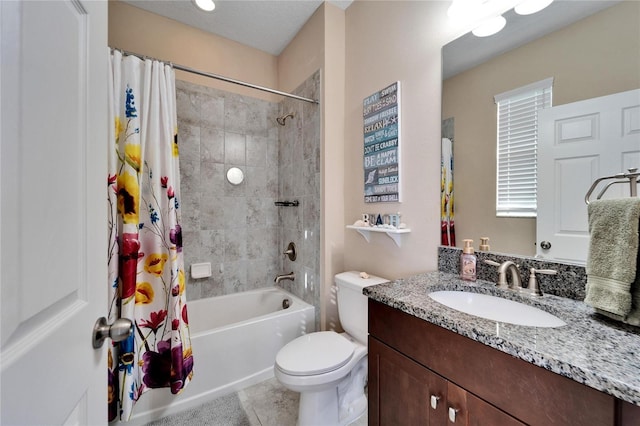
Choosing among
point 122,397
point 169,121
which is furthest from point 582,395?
point 169,121

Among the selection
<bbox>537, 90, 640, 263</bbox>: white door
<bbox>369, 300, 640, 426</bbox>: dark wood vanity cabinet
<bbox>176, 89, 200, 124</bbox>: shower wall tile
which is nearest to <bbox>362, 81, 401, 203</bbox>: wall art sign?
<bbox>537, 90, 640, 263</bbox>: white door

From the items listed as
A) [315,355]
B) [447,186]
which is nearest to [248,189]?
[315,355]

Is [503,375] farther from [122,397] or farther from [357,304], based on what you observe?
[122,397]

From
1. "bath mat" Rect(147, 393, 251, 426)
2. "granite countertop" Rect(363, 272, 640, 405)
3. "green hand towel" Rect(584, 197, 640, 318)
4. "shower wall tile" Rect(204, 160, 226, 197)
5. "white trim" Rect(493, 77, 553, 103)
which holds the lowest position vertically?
"bath mat" Rect(147, 393, 251, 426)

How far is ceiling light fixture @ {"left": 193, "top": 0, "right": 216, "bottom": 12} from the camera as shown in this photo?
73.0 inches

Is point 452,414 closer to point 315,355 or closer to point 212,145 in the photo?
point 315,355

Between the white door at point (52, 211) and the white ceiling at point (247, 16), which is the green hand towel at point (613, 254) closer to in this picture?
the white door at point (52, 211)

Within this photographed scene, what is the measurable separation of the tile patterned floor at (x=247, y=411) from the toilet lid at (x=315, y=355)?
453 millimetres

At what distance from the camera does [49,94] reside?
44 centimetres

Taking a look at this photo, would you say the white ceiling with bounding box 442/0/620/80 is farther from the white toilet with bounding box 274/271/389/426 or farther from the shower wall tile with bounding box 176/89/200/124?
the shower wall tile with bounding box 176/89/200/124

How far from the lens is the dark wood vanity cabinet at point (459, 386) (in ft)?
1.78

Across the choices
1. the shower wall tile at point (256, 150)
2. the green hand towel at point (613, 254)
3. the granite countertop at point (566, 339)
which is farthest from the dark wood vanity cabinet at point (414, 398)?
the shower wall tile at point (256, 150)

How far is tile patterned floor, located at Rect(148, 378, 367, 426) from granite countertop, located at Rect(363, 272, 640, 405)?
1.10m

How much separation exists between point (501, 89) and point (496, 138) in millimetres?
209
